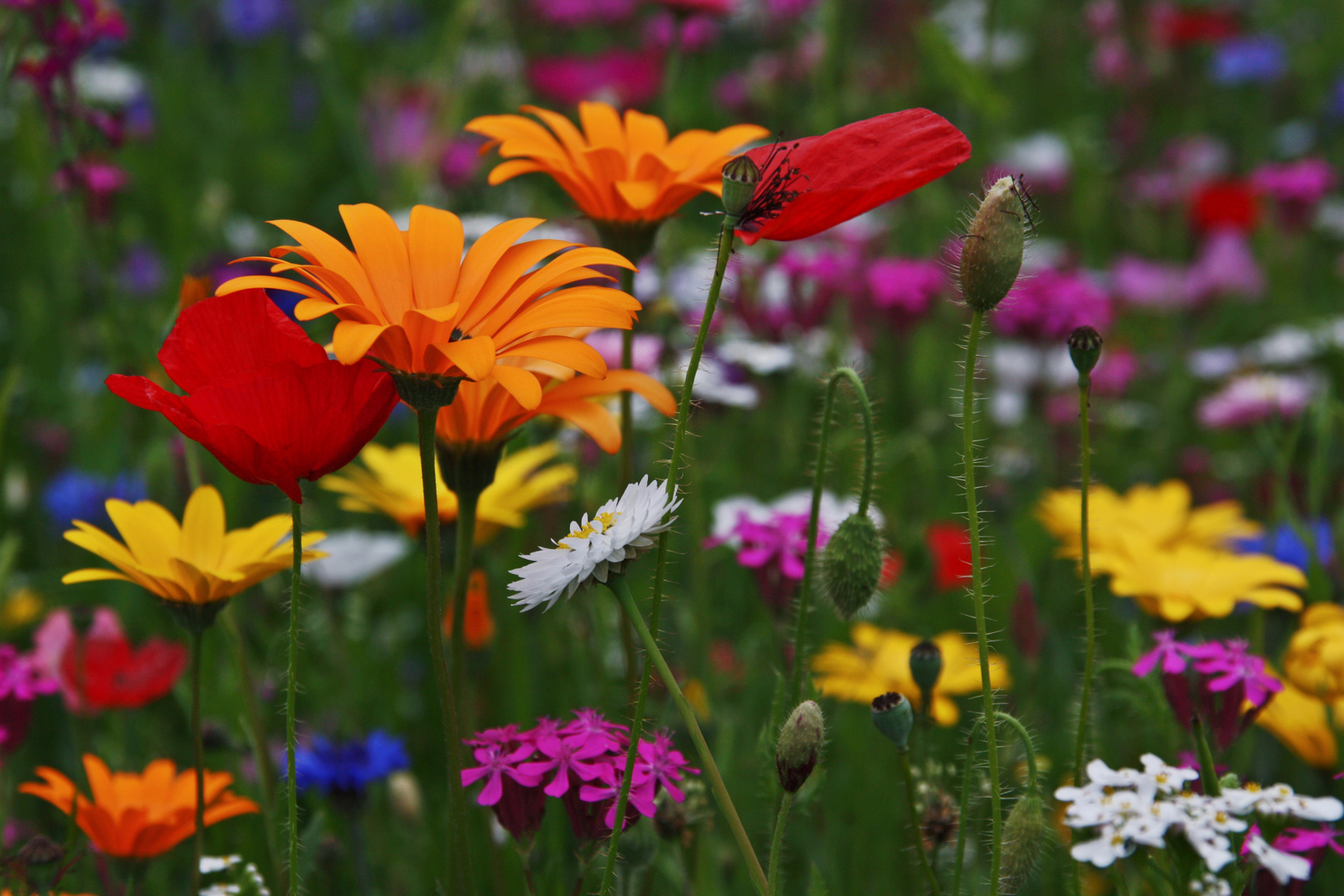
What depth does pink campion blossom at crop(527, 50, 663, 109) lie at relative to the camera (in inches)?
117

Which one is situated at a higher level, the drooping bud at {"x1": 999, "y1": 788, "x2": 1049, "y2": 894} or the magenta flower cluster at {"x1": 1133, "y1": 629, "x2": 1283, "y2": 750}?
the magenta flower cluster at {"x1": 1133, "y1": 629, "x2": 1283, "y2": 750}

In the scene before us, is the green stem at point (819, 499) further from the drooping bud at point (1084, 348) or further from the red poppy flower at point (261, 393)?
the red poppy flower at point (261, 393)

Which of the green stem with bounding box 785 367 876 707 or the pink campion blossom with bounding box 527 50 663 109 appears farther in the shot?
the pink campion blossom with bounding box 527 50 663 109

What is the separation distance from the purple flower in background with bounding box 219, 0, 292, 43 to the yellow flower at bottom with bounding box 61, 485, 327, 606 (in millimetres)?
3593

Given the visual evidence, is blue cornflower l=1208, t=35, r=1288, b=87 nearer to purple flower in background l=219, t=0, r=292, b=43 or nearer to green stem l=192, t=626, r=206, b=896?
purple flower in background l=219, t=0, r=292, b=43

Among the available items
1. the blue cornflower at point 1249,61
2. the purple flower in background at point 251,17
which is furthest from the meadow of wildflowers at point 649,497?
the blue cornflower at point 1249,61

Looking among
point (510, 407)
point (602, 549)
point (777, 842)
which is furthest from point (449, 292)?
point (777, 842)

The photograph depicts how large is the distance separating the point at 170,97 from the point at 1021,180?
3476 mm

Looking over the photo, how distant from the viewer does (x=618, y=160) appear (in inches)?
40.0

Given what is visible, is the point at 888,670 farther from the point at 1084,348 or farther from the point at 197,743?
the point at 197,743

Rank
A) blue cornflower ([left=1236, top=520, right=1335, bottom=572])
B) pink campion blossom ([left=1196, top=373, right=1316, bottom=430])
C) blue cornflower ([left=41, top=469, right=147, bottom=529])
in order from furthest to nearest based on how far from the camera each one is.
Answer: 1. pink campion blossom ([left=1196, top=373, right=1316, bottom=430])
2. blue cornflower ([left=41, top=469, right=147, bottom=529])
3. blue cornflower ([left=1236, top=520, right=1335, bottom=572])

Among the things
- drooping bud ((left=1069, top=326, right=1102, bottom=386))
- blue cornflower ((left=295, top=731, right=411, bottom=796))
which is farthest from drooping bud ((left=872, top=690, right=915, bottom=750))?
blue cornflower ((left=295, top=731, right=411, bottom=796))

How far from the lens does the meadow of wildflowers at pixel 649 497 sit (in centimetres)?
81

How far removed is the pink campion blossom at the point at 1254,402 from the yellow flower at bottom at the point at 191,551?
1868 mm
